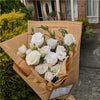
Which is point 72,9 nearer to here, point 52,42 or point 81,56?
point 81,56

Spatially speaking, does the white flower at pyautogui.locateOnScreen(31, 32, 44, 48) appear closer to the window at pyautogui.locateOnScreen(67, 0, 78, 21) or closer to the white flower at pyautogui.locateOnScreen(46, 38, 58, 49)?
the white flower at pyautogui.locateOnScreen(46, 38, 58, 49)

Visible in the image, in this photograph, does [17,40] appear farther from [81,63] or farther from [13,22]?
[81,63]

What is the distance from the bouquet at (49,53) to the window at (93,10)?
6762 millimetres

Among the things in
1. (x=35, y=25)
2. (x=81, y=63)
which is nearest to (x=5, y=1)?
(x=35, y=25)

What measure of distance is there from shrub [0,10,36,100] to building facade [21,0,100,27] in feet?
19.8

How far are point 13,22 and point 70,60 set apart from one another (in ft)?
3.90

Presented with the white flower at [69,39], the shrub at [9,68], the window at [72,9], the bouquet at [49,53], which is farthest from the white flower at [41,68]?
the window at [72,9]

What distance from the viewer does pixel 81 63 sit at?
3.98 meters

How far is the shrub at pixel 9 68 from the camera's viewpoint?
1764 millimetres

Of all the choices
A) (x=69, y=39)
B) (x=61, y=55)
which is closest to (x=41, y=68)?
(x=61, y=55)

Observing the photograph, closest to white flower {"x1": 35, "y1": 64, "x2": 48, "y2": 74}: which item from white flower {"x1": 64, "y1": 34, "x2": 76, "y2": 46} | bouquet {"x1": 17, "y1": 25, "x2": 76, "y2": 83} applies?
bouquet {"x1": 17, "y1": 25, "x2": 76, "y2": 83}

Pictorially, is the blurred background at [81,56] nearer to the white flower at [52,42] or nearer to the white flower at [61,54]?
the white flower at [52,42]

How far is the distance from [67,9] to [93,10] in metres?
1.51

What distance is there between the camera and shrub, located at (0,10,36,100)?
1.76 metres
